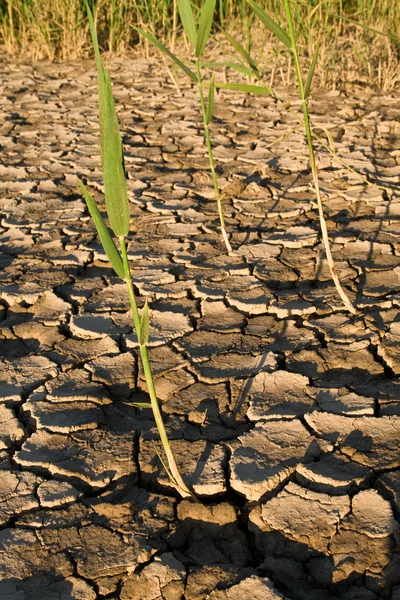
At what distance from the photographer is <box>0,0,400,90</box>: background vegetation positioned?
440 cm

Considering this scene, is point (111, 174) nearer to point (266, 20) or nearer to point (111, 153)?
point (111, 153)

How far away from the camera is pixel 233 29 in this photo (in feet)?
17.4

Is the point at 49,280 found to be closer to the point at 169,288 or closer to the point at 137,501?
the point at 169,288

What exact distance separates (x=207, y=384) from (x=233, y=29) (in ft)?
13.0

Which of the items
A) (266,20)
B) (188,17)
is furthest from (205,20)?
(266,20)

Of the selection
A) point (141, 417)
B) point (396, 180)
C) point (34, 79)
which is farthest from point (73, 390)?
point (34, 79)

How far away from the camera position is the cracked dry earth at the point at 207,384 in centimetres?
149

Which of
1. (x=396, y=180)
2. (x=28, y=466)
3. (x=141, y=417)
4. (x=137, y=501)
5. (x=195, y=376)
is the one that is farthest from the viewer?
(x=396, y=180)

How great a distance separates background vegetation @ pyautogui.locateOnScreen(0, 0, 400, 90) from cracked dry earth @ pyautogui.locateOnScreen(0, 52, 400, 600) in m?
0.98

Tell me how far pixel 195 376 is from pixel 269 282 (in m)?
0.60

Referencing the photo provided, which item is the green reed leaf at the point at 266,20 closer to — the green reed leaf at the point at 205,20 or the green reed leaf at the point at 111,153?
the green reed leaf at the point at 205,20

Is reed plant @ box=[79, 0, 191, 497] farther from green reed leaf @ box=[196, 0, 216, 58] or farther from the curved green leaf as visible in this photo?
green reed leaf @ box=[196, 0, 216, 58]

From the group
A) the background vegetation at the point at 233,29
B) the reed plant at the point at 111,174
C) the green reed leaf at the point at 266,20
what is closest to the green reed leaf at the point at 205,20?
the green reed leaf at the point at 266,20

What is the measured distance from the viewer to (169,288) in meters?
2.55
